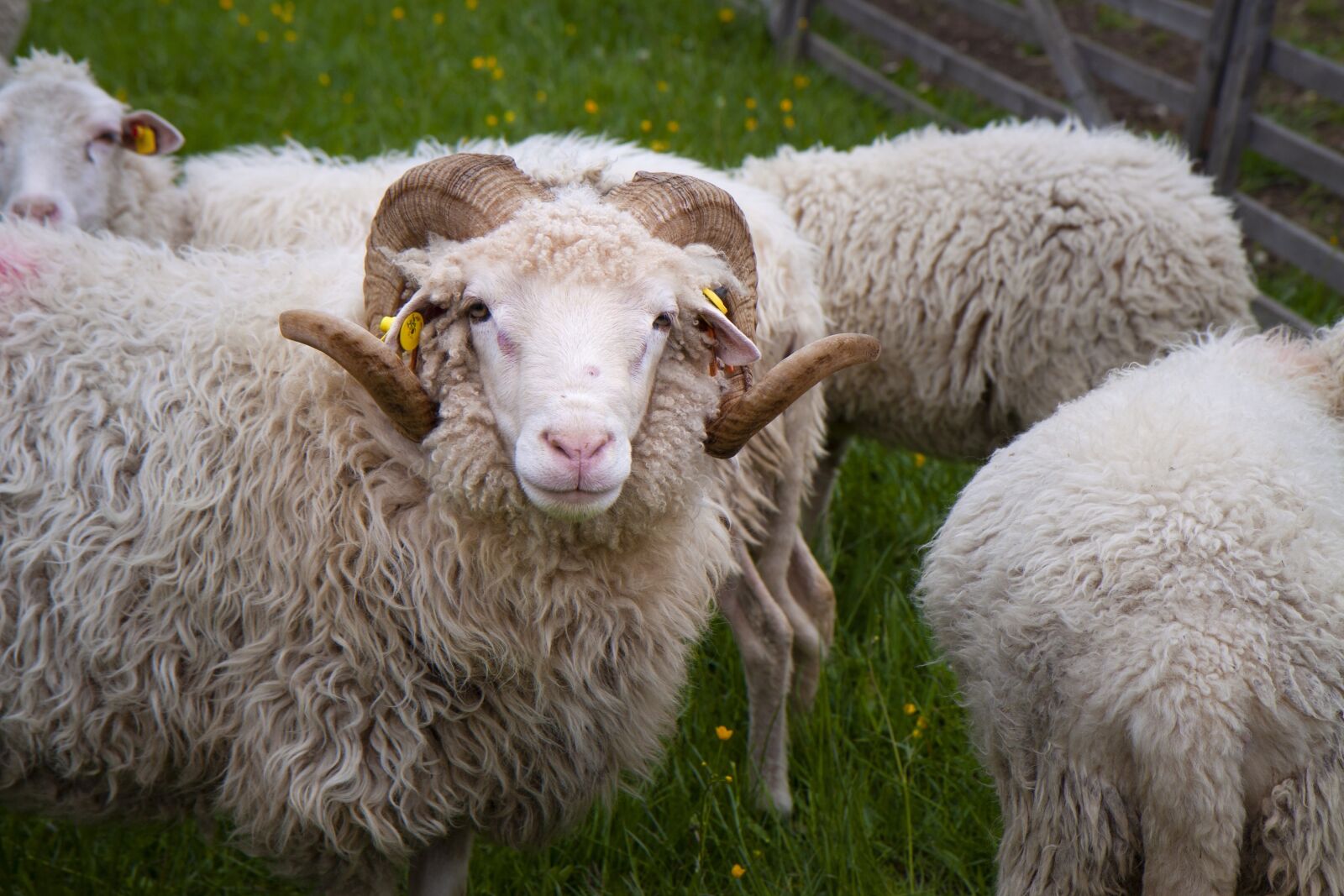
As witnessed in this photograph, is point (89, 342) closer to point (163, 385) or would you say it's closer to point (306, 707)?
point (163, 385)

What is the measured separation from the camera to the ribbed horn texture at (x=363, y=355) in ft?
7.23

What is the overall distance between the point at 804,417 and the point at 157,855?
215 cm

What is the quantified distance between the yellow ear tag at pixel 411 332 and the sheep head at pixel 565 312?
0.01 metres

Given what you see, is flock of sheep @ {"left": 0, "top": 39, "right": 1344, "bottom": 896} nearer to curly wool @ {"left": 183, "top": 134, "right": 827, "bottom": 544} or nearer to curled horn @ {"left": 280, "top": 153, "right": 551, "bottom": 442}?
curled horn @ {"left": 280, "top": 153, "right": 551, "bottom": 442}

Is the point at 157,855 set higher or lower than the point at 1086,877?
lower

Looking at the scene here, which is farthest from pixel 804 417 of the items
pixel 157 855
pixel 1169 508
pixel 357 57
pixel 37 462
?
pixel 357 57

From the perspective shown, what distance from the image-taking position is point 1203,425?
2166 mm

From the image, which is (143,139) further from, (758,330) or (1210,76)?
(1210,76)

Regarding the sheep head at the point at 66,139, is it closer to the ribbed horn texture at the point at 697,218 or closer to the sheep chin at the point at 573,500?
the ribbed horn texture at the point at 697,218

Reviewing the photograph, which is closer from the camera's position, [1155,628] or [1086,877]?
[1155,628]

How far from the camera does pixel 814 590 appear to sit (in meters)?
3.75

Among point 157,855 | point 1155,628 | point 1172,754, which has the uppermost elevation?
point 1155,628

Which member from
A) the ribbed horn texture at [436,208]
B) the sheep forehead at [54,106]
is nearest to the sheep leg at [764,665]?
the ribbed horn texture at [436,208]

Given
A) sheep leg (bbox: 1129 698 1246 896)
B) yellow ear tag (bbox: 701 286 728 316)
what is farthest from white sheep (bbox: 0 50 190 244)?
sheep leg (bbox: 1129 698 1246 896)
